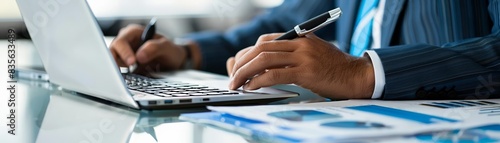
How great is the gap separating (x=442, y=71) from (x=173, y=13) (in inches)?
89.2

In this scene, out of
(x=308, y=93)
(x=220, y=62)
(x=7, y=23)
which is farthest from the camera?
(x=7, y=23)

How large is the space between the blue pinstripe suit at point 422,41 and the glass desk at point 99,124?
14cm

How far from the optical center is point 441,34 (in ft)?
4.61

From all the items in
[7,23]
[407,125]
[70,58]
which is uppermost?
[7,23]

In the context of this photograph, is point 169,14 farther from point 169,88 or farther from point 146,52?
point 169,88

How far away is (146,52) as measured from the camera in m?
1.54

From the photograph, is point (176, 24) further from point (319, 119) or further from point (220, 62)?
point (319, 119)

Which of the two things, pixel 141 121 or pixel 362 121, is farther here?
pixel 141 121

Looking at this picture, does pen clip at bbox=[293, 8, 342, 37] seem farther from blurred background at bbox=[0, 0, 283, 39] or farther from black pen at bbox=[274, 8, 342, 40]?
blurred background at bbox=[0, 0, 283, 39]

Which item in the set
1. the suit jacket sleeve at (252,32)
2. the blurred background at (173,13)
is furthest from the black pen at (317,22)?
the blurred background at (173,13)

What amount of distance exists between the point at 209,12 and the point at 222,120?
2576 mm

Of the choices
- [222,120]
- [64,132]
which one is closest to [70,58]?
[64,132]

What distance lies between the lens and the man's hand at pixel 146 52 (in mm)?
1532

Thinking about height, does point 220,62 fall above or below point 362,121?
above
